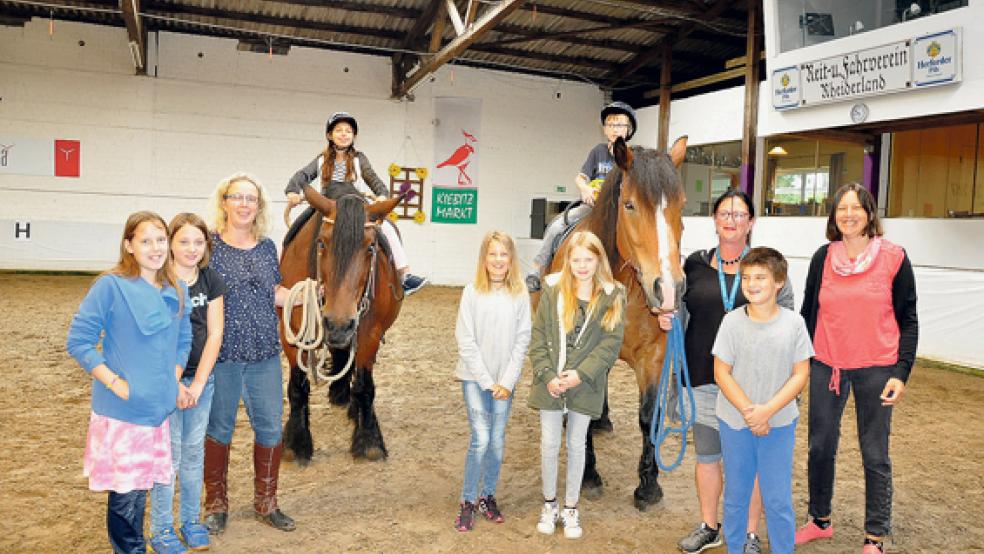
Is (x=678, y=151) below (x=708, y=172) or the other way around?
below

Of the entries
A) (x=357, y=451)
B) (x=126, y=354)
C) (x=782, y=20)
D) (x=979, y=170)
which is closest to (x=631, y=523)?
(x=357, y=451)

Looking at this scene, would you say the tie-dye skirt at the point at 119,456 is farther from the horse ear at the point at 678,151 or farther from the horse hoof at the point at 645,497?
the horse ear at the point at 678,151

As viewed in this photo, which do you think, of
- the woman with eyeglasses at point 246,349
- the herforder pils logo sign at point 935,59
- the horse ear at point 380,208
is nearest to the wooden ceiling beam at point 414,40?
the herforder pils logo sign at point 935,59

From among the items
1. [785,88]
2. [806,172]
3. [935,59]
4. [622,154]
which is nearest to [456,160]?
[806,172]

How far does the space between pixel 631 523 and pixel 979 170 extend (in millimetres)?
11854

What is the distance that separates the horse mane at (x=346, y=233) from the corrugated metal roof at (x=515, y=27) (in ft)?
27.9

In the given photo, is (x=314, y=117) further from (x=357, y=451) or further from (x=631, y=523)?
(x=631, y=523)

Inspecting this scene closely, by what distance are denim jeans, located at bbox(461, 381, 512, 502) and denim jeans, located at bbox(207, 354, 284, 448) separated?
84 centimetres

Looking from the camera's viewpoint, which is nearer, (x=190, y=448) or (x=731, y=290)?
(x=190, y=448)

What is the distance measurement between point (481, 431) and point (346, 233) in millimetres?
1213

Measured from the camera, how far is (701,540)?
2.91 meters

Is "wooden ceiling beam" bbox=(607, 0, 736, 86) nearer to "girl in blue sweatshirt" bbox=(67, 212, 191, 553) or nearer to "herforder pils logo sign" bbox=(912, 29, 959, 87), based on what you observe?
"herforder pils logo sign" bbox=(912, 29, 959, 87)

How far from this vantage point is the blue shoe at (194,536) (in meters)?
2.71

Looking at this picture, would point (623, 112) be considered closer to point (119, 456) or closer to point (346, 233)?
point (346, 233)
